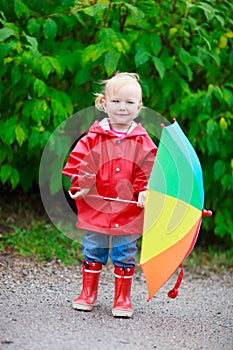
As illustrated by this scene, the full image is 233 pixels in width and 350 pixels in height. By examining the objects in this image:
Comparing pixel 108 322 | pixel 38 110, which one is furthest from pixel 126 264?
pixel 38 110

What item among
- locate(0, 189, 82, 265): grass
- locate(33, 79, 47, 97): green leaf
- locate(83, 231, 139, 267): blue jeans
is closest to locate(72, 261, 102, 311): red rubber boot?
locate(83, 231, 139, 267): blue jeans

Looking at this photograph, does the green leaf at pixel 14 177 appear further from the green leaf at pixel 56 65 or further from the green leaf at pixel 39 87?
the green leaf at pixel 56 65

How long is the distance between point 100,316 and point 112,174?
0.78 meters

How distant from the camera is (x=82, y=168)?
373 centimetres

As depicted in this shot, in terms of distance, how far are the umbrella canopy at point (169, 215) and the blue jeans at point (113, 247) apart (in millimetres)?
275

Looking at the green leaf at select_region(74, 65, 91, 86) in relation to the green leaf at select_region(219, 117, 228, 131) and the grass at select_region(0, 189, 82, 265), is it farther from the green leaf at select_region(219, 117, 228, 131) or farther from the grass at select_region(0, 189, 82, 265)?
the grass at select_region(0, 189, 82, 265)

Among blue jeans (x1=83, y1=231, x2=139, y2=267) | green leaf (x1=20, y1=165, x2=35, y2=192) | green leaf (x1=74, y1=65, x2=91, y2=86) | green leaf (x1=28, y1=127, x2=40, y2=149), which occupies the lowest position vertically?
green leaf (x1=20, y1=165, x2=35, y2=192)

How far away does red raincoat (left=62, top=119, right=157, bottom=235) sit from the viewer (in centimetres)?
373

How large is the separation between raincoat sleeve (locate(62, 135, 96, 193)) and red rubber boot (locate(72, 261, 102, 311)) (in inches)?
17.7

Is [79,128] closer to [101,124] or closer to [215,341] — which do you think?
→ [101,124]

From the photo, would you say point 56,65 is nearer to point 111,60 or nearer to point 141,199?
point 111,60

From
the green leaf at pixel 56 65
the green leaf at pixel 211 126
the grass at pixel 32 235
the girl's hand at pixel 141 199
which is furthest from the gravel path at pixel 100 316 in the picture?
the green leaf at pixel 56 65

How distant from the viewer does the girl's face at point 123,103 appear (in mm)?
3703

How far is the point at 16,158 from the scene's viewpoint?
17.9 ft
